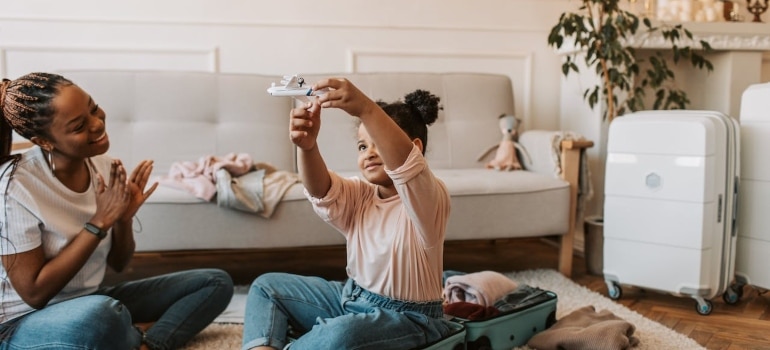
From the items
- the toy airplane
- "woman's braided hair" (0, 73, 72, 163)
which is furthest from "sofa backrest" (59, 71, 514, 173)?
the toy airplane

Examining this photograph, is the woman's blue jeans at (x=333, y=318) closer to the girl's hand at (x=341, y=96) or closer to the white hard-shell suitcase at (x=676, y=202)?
the girl's hand at (x=341, y=96)

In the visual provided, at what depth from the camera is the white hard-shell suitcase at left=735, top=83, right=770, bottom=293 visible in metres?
2.22

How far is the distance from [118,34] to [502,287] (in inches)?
80.6

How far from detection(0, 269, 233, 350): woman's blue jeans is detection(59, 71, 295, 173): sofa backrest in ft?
3.33

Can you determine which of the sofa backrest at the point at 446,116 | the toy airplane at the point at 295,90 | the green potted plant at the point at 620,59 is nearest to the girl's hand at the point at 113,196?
the toy airplane at the point at 295,90

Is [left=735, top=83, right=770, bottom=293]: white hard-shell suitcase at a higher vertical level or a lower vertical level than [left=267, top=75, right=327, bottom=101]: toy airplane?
lower

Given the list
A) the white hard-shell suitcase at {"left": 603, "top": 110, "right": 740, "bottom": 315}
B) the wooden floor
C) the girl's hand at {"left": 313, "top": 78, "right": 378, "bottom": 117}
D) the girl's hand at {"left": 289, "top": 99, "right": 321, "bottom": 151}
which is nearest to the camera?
the girl's hand at {"left": 313, "top": 78, "right": 378, "bottom": 117}

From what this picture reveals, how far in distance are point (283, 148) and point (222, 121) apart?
270 mm

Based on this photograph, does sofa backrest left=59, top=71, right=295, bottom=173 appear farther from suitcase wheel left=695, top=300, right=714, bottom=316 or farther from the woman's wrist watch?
suitcase wheel left=695, top=300, right=714, bottom=316

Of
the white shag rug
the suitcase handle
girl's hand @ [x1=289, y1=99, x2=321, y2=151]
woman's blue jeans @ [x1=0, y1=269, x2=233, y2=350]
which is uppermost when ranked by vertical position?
girl's hand @ [x1=289, y1=99, x2=321, y2=151]

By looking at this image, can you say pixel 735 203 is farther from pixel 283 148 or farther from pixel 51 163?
pixel 51 163

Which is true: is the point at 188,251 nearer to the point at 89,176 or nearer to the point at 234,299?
the point at 234,299

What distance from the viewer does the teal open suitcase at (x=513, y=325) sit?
5.56 ft

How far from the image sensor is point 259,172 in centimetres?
240
